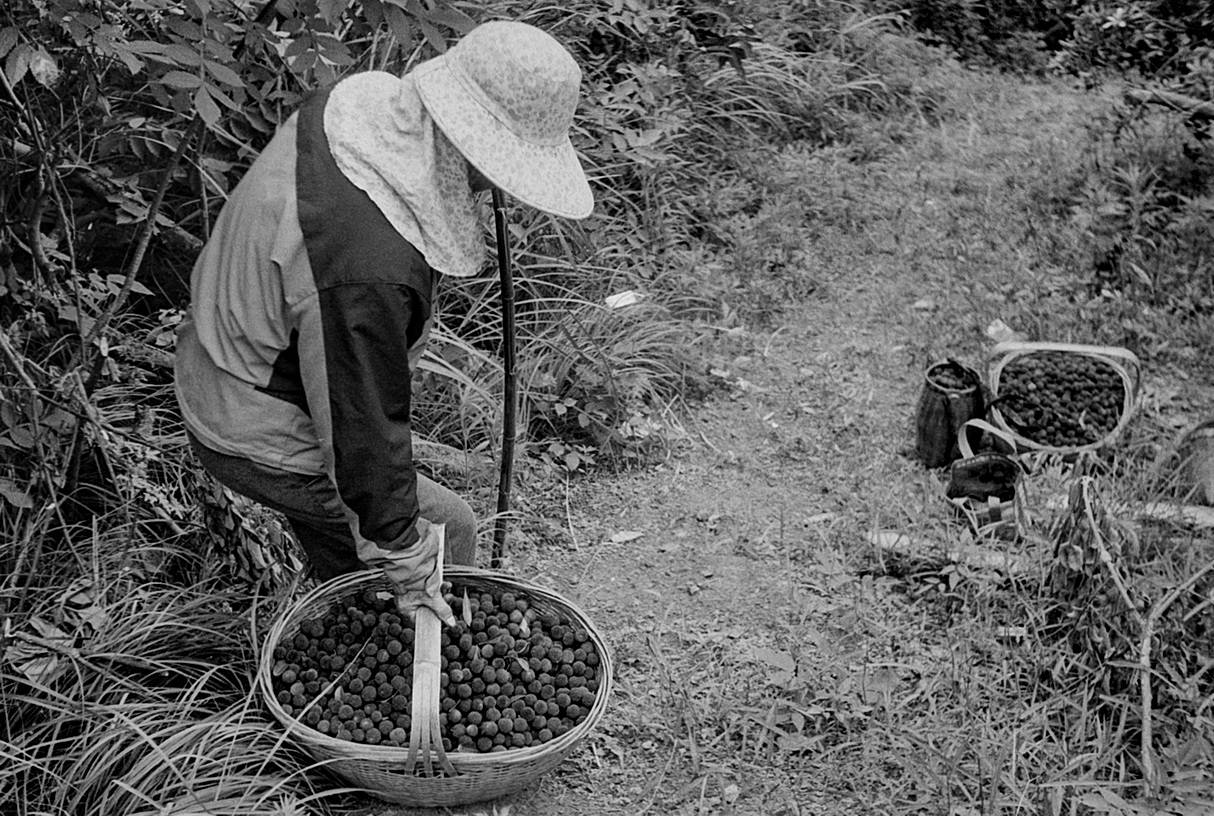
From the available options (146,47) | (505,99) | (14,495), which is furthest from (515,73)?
(14,495)

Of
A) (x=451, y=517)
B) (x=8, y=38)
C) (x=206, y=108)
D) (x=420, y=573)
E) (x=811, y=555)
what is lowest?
(x=811, y=555)

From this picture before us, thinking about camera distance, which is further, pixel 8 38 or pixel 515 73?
pixel 8 38

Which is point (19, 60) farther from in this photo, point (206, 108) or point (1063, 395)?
point (1063, 395)

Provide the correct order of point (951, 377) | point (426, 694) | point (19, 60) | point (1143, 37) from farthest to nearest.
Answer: point (1143, 37)
point (951, 377)
point (426, 694)
point (19, 60)

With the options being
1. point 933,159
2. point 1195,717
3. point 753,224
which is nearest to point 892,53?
point 933,159

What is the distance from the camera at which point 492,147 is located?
7.39ft

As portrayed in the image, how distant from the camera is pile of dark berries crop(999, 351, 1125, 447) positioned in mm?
4188

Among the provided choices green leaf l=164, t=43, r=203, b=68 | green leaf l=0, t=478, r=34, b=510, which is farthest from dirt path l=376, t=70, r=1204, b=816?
green leaf l=164, t=43, r=203, b=68

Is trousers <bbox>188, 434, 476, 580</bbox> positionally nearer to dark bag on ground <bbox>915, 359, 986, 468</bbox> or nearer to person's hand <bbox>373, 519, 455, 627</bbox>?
person's hand <bbox>373, 519, 455, 627</bbox>

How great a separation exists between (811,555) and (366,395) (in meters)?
1.90

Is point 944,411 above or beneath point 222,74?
beneath

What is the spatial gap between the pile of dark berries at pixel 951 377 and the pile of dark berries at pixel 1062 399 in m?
0.12

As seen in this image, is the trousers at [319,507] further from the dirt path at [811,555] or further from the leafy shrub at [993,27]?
the leafy shrub at [993,27]

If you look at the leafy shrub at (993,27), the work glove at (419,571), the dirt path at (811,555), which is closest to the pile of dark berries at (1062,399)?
the dirt path at (811,555)
